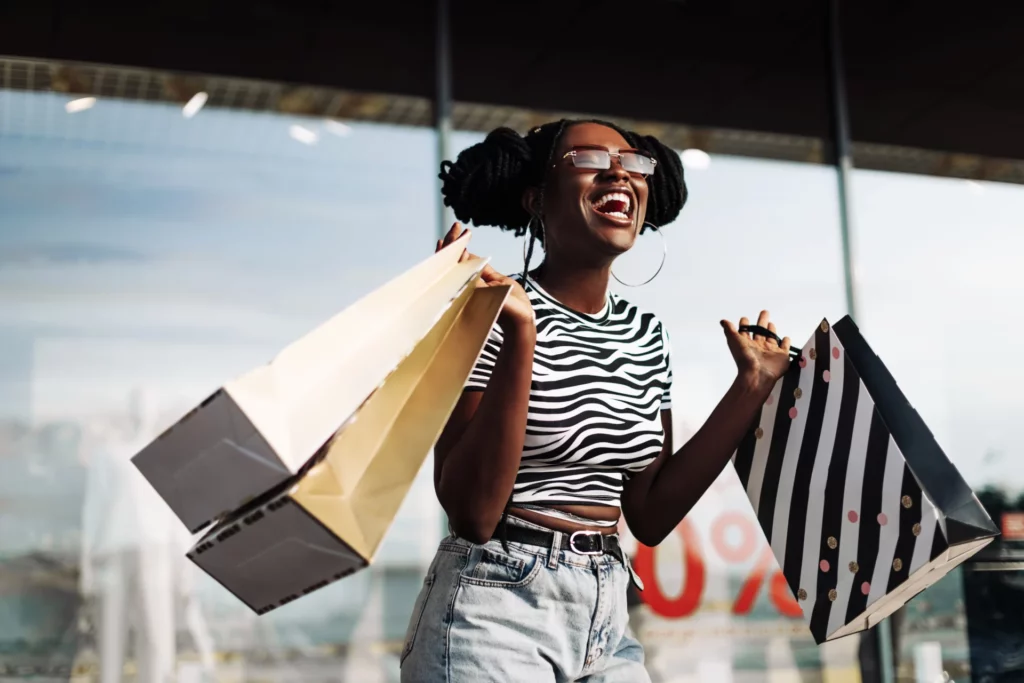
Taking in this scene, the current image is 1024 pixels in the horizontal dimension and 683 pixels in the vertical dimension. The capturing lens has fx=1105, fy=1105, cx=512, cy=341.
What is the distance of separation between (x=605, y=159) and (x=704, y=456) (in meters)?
0.59

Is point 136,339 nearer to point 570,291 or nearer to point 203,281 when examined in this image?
point 203,281

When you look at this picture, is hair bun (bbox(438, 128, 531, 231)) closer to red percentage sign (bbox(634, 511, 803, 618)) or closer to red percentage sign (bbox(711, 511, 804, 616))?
red percentage sign (bbox(634, 511, 803, 618))

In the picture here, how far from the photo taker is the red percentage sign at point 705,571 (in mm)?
4488

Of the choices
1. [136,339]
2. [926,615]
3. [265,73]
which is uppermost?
[265,73]

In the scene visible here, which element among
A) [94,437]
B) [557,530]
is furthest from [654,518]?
[94,437]

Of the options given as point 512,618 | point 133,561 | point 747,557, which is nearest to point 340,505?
point 512,618

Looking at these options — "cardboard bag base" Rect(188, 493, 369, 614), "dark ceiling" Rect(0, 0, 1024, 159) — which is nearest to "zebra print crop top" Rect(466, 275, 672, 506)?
"cardboard bag base" Rect(188, 493, 369, 614)

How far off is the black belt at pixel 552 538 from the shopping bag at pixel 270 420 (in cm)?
49

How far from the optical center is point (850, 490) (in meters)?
2.01

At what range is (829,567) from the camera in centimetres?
204

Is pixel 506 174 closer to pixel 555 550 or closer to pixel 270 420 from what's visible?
pixel 555 550

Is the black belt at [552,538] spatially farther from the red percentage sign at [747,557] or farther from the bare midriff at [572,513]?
the red percentage sign at [747,557]

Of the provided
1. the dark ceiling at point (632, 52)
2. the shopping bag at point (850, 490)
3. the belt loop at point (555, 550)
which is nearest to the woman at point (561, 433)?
the belt loop at point (555, 550)

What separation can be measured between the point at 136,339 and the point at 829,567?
2.95 meters
